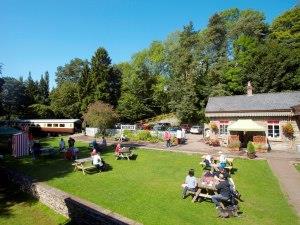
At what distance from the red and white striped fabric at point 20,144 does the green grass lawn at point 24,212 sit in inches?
305

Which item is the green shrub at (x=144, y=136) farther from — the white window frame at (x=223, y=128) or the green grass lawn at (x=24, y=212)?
the green grass lawn at (x=24, y=212)

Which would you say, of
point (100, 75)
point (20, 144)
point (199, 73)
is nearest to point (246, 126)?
point (20, 144)

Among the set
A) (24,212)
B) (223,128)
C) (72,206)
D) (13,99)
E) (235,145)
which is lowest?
(24,212)

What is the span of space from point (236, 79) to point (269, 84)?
542cm

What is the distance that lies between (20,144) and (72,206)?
13.6 m

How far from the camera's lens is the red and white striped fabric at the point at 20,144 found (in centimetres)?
2252

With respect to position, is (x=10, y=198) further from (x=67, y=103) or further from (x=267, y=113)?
(x=67, y=103)

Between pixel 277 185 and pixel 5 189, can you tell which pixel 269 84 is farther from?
pixel 5 189

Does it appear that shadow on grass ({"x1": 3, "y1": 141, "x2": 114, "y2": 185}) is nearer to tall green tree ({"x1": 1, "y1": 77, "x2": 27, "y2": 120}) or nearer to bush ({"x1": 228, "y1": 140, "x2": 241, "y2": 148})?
bush ({"x1": 228, "y1": 140, "x2": 241, "y2": 148})

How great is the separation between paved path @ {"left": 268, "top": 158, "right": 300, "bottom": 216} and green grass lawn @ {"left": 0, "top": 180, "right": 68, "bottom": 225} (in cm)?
964

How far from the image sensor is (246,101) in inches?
1169

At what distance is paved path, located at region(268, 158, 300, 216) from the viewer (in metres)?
12.7

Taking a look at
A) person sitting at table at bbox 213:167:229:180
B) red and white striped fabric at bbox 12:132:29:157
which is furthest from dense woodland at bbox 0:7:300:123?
person sitting at table at bbox 213:167:229:180

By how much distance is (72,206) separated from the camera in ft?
37.3
